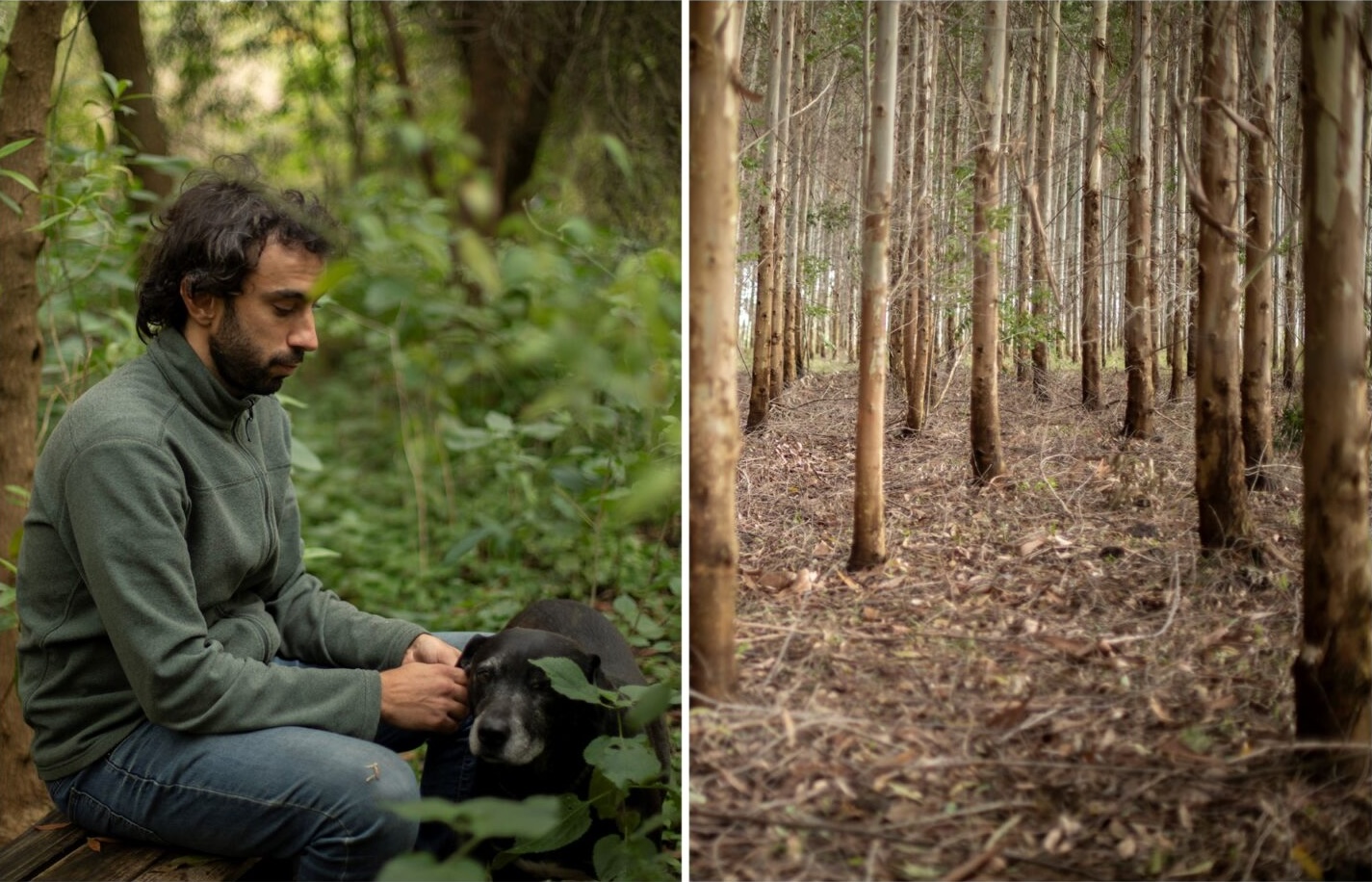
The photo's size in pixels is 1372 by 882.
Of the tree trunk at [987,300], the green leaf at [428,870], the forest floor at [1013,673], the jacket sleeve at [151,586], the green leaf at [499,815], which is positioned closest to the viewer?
the green leaf at [499,815]

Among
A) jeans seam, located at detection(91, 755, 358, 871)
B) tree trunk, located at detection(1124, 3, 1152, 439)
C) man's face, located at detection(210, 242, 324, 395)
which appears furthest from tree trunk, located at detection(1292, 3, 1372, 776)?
man's face, located at detection(210, 242, 324, 395)

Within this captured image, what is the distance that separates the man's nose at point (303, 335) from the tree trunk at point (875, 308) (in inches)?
50.3

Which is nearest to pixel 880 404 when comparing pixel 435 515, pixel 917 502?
pixel 917 502

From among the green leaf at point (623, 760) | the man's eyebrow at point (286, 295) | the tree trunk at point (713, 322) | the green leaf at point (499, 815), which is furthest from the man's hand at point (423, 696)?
the man's eyebrow at point (286, 295)

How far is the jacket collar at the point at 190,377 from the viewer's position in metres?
2.40

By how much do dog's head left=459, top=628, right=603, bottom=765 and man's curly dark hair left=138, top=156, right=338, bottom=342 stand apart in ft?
3.45

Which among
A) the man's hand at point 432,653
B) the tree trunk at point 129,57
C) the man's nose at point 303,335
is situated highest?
the tree trunk at point 129,57

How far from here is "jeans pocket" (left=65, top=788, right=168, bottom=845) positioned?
7.70 feet

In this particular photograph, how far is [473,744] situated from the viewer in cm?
251

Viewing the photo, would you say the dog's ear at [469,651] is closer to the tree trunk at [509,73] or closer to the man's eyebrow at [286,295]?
the man's eyebrow at [286,295]

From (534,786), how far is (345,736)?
55cm

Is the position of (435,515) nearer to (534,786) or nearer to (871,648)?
(534,786)

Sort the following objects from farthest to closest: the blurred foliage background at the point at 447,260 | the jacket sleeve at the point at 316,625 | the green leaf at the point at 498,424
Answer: the green leaf at the point at 498,424 → the blurred foliage background at the point at 447,260 → the jacket sleeve at the point at 316,625

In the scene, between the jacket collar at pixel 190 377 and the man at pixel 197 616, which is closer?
the man at pixel 197 616
